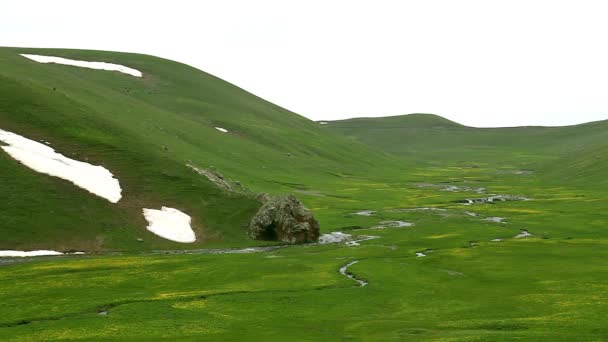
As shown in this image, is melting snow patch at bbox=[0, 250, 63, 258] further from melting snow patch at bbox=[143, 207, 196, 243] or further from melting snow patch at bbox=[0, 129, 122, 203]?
melting snow patch at bbox=[0, 129, 122, 203]

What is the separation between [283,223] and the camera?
9331 centimetres

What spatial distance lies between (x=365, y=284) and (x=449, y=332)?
62.9ft

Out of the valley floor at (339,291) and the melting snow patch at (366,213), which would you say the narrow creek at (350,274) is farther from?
the melting snow patch at (366,213)

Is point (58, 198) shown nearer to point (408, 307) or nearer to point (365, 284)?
point (365, 284)

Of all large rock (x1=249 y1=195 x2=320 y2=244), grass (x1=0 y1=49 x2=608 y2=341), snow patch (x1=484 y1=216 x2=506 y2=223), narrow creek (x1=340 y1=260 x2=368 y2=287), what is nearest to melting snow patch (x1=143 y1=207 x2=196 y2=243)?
grass (x1=0 y1=49 x2=608 y2=341)

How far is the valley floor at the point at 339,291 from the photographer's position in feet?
144

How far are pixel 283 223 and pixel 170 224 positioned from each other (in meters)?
14.6

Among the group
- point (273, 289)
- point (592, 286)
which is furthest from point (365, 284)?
point (592, 286)

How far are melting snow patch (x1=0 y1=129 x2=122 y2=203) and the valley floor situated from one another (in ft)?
57.4

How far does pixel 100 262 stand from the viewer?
73.8 meters

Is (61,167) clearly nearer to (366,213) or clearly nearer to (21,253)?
(21,253)

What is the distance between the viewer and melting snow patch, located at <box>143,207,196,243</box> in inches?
3524

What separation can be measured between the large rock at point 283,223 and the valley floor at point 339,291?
4720 millimetres

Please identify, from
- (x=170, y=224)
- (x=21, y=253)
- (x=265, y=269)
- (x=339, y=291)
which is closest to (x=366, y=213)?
(x=170, y=224)
